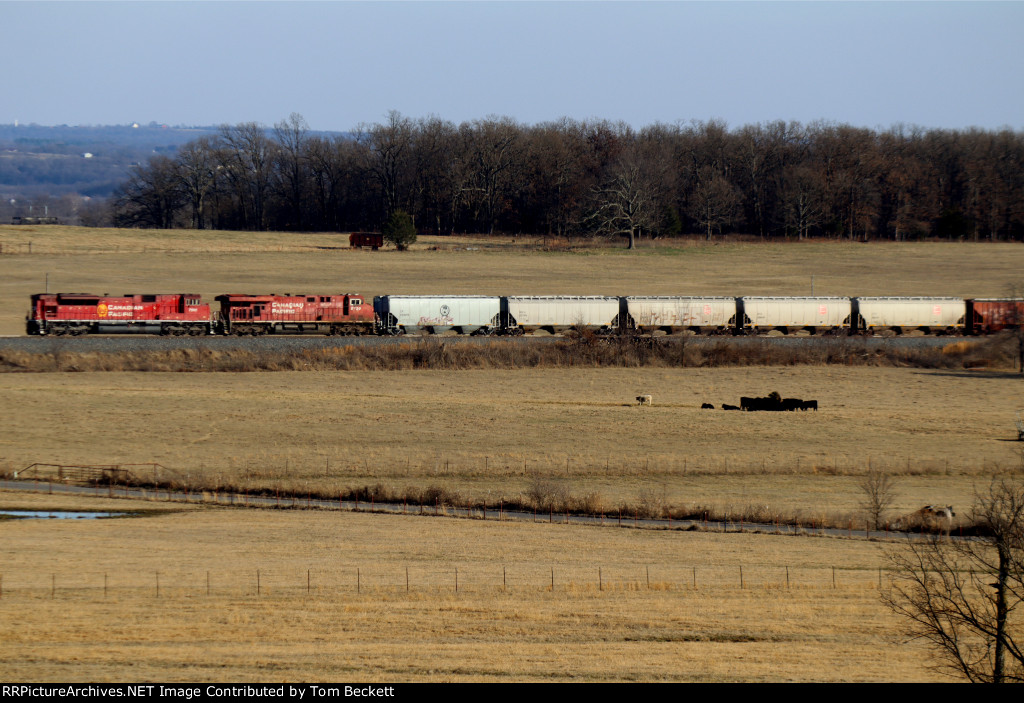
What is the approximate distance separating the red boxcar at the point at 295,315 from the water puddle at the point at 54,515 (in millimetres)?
34744

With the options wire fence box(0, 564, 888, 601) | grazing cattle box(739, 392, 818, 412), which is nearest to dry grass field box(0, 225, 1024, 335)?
grazing cattle box(739, 392, 818, 412)

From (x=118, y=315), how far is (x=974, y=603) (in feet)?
182

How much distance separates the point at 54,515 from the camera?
101 ft

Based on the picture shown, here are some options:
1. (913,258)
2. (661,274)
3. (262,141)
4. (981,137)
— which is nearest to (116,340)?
(661,274)

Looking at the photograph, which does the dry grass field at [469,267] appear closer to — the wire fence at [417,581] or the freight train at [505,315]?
the freight train at [505,315]

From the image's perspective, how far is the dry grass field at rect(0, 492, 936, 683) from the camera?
18.2 meters

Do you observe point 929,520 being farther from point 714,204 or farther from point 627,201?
point 714,204

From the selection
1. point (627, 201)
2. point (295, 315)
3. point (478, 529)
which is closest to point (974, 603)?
point (478, 529)

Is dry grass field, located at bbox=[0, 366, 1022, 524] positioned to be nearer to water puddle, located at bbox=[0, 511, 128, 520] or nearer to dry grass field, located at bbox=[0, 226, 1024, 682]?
dry grass field, located at bbox=[0, 226, 1024, 682]

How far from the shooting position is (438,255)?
4476 inches

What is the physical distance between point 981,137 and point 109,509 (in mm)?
155989

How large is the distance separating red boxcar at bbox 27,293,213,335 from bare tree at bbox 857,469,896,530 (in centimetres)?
4492

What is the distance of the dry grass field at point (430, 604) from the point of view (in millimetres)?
18203
